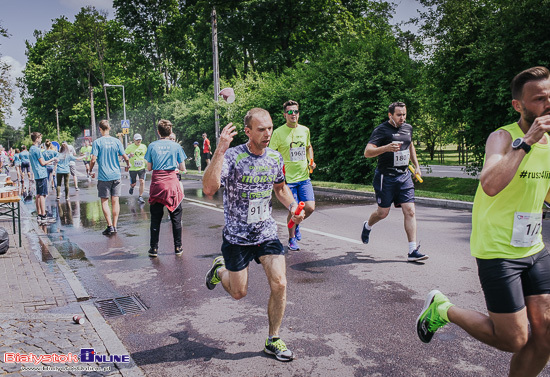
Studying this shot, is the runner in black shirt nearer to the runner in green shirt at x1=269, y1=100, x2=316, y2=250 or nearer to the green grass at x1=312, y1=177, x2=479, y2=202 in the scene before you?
the runner in green shirt at x1=269, y1=100, x2=316, y2=250

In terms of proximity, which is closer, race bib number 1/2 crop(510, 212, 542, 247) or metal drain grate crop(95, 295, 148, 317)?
race bib number 1/2 crop(510, 212, 542, 247)

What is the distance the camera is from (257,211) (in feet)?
12.6

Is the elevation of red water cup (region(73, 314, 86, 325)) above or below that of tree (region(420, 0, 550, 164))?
below

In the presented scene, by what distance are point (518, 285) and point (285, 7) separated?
29.3 metres

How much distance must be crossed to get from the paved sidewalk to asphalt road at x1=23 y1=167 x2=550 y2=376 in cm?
22

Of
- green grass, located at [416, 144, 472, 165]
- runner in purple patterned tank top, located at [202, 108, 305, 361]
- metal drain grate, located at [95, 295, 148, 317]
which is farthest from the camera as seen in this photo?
green grass, located at [416, 144, 472, 165]

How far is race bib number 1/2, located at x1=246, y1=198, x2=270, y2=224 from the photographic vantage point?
12.5 feet

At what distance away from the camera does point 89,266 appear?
694cm

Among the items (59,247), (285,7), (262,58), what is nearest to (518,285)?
(59,247)

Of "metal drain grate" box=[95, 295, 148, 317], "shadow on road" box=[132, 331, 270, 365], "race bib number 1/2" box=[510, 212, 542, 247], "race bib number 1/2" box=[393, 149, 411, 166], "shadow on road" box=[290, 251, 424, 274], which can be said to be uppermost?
"race bib number 1/2" box=[393, 149, 411, 166]

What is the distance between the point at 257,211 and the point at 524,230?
6.46 feet

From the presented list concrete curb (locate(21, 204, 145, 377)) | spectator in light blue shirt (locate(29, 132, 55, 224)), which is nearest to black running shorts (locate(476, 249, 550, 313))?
concrete curb (locate(21, 204, 145, 377))

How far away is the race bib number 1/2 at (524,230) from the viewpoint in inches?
104

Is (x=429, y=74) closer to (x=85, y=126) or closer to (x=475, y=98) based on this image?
(x=475, y=98)
